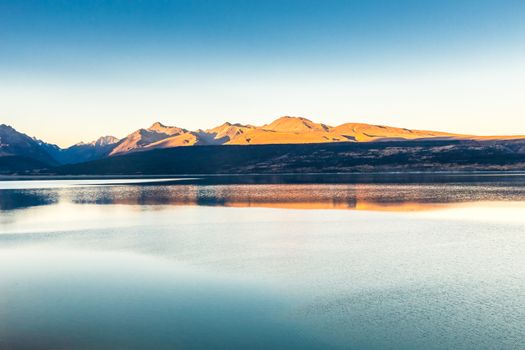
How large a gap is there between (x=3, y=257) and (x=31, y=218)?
2533cm

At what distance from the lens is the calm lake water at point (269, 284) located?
55.1 ft

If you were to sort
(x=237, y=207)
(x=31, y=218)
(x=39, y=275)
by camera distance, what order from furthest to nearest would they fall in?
(x=237, y=207)
(x=31, y=218)
(x=39, y=275)

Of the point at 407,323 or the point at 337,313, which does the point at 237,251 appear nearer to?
the point at 337,313

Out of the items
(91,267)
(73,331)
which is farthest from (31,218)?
(73,331)

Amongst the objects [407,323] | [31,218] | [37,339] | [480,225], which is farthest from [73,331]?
[31,218]

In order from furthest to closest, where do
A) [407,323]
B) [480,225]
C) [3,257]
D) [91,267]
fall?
[480,225] → [3,257] → [91,267] → [407,323]

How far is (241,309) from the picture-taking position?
1994 cm

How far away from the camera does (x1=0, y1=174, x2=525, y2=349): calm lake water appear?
16.8 m

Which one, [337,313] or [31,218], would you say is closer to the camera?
[337,313]

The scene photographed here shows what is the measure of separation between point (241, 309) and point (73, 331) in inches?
260

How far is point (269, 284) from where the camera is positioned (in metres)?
23.8

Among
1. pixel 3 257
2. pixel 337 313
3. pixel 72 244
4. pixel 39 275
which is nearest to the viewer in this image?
pixel 337 313

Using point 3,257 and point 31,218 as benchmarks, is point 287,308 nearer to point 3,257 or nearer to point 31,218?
point 3,257

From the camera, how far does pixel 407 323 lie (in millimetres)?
17734
